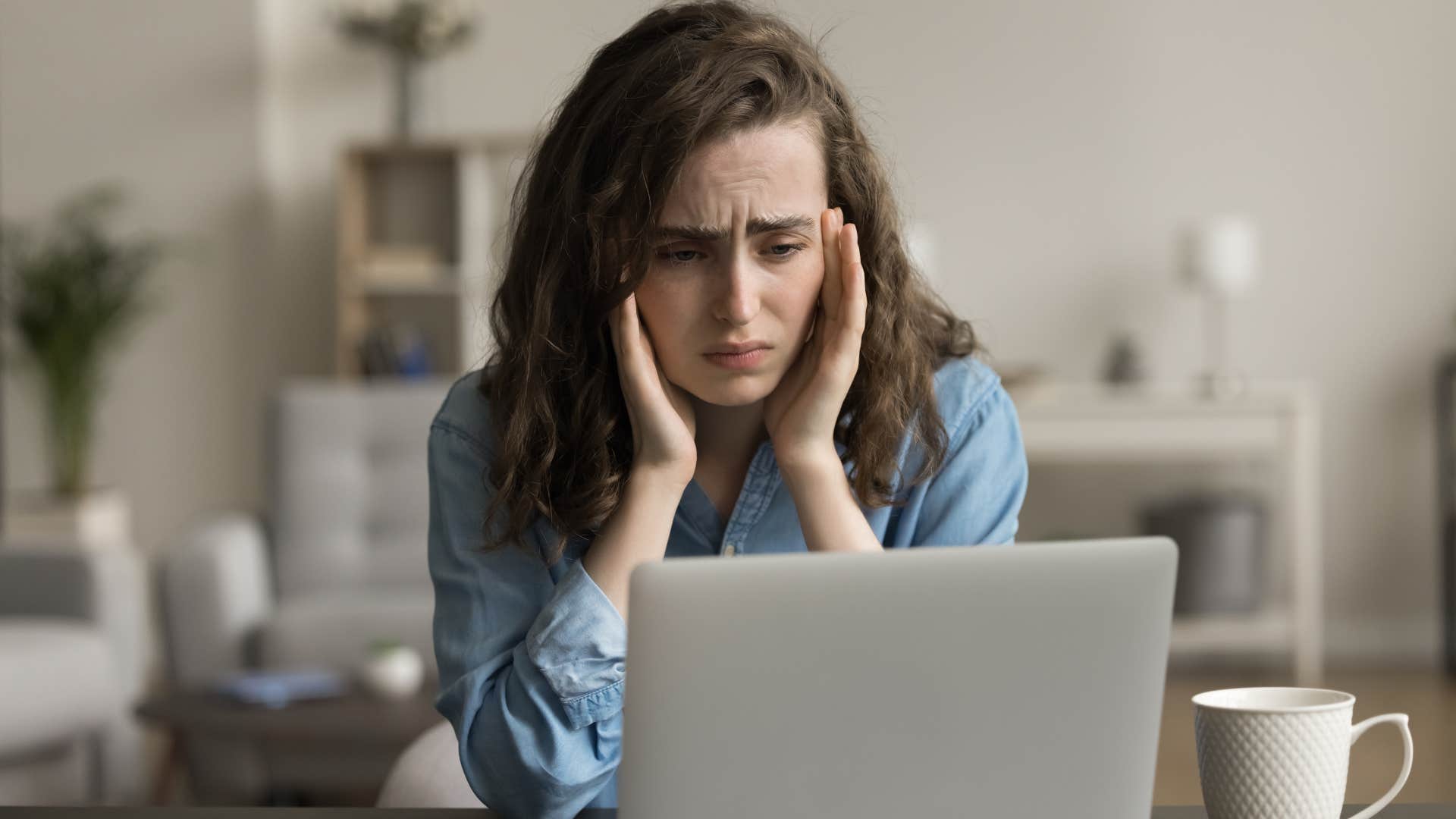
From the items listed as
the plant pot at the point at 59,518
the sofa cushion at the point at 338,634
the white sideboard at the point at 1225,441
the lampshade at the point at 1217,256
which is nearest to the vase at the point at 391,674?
the sofa cushion at the point at 338,634

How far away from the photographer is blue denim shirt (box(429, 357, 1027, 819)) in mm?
1078

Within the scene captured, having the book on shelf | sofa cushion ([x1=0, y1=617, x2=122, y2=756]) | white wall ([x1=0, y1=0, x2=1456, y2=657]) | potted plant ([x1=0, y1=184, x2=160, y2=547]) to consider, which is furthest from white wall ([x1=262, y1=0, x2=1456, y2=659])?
sofa cushion ([x1=0, y1=617, x2=122, y2=756])

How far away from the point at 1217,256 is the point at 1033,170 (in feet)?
2.21

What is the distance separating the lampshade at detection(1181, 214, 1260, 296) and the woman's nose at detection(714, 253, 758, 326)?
3521 millimetres

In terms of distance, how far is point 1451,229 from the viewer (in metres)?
4.64

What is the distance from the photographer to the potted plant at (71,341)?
4.31 metres

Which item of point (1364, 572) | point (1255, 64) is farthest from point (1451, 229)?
point (1364, 572)

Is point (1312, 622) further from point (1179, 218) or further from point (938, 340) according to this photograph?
point (938, 340)

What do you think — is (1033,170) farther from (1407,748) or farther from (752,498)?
(1407,748)

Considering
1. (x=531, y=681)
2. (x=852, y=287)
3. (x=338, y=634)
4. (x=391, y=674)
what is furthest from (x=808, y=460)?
(x=338, y=634)

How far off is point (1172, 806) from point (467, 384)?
0.72 metres

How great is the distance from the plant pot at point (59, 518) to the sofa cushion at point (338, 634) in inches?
55.8

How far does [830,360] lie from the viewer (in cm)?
120

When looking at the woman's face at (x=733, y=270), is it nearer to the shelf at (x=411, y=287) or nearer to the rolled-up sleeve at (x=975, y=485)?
the rolled-up sleeve at (x=975, y=485)
